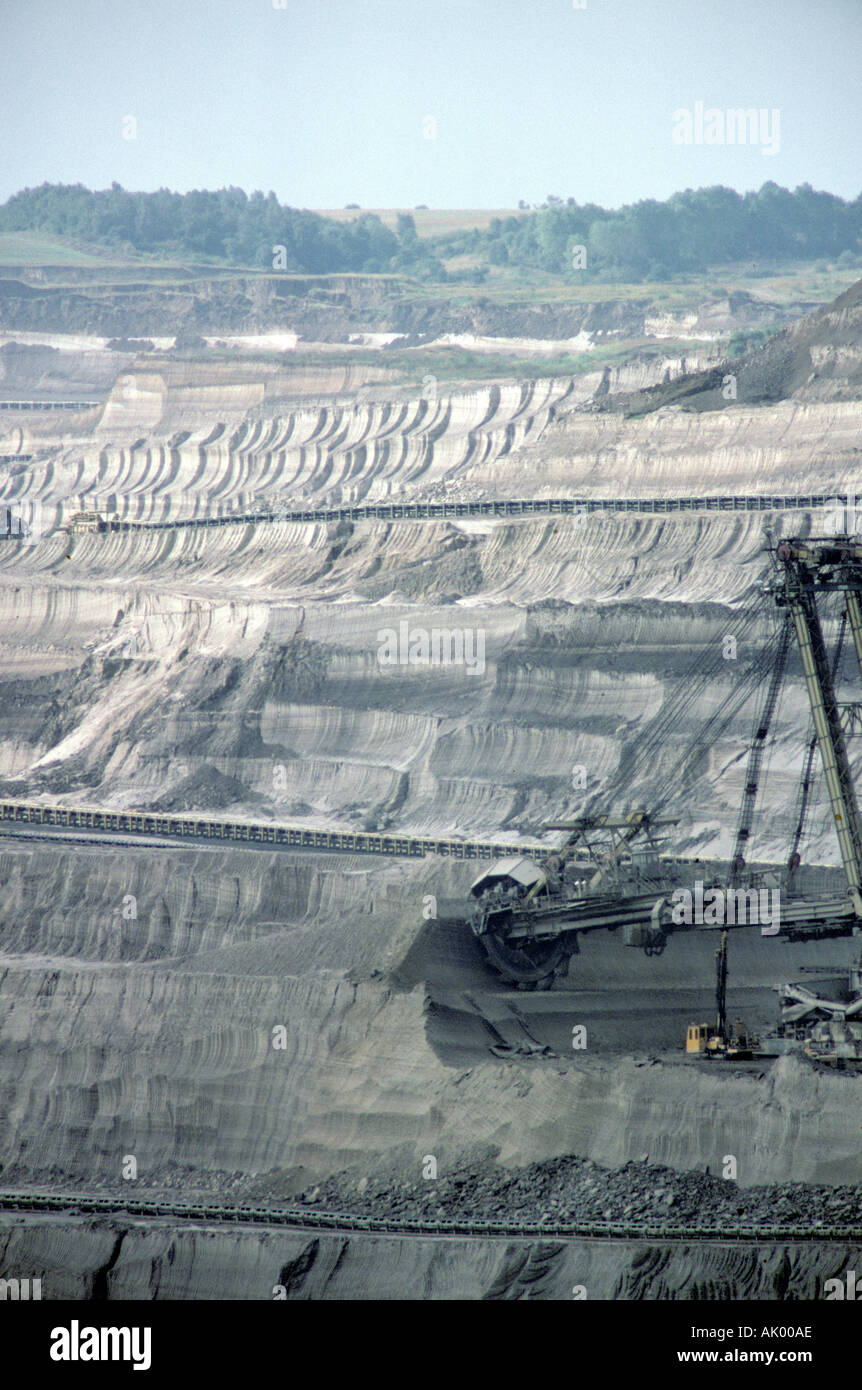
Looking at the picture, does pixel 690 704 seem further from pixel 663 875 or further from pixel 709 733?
pixel 663 875

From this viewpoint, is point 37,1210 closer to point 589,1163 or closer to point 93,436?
point 589,1163

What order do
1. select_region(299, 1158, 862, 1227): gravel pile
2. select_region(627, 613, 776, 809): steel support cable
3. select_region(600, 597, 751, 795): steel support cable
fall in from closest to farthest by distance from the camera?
select_region(299, 1158, 862, 1227): gravel pile
select_region(627, 613, 776, 809): steel support cable
select_region(600, 597, 751, 795): steel support cable

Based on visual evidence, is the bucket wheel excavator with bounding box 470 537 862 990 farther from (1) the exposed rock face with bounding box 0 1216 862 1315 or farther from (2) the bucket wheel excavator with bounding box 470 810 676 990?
(1) the exposed rock face with bounding box 0 1216 862 1315

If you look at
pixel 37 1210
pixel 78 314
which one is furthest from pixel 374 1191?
pixel 78 314

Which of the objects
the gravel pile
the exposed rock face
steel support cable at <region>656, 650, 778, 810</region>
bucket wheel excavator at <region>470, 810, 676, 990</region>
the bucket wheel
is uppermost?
steel support cable at <region>656, 650, 778, 810</region>

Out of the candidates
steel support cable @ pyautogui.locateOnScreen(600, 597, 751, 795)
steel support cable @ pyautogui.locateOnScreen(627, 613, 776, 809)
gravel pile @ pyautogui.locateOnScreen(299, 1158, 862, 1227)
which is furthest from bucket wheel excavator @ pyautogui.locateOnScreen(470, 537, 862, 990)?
steel support cable @ pyautogui.locateOnScreen(600, 597, 751, 795)

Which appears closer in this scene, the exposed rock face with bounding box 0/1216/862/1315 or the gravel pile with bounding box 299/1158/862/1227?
the exposed rock face with bounding box 0/1216/862/1315

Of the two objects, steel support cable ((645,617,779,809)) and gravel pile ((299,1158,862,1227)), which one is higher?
steel support cable ((645,617,779,809))

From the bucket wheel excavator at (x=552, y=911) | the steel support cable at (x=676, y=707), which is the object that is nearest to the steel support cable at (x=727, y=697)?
the steel support cable at (x=676, y=707)

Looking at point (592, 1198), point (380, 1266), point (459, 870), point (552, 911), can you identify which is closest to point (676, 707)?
point (459, 870)
